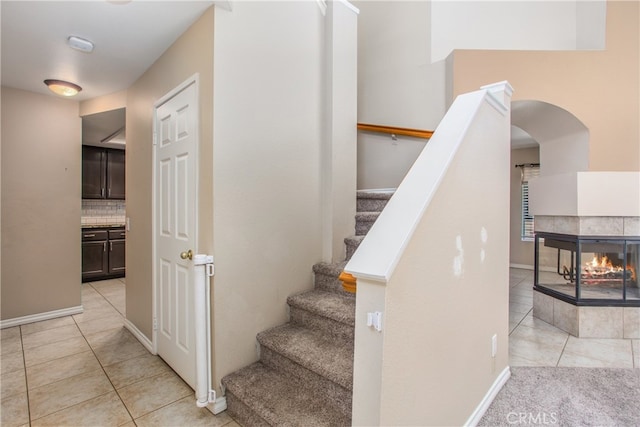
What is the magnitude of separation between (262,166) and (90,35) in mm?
1449

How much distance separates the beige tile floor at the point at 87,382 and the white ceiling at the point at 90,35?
7.90ft

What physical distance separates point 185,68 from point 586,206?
3564 mm

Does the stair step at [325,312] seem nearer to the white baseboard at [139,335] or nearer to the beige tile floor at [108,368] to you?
the beige tile floor at [108,368]

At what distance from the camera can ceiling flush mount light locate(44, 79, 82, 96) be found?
2.85m

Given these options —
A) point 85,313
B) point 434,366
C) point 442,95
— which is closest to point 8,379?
point 85,313

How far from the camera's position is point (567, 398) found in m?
1.84

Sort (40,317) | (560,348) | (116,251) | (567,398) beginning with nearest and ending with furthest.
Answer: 1. (567,398)
2. (560,348)
3. (40,317)
4. (116,251)

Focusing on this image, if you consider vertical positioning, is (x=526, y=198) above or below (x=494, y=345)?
above

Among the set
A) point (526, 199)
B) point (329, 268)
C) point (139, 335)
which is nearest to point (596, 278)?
point (329, 268)

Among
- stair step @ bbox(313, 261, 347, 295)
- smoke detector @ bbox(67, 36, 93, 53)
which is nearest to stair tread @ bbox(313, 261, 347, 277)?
stair step @ bbox(313, 261, 347, 295)

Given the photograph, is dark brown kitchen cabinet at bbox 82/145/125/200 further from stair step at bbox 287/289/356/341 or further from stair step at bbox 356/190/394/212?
stair step at bbox 287/289/356/341

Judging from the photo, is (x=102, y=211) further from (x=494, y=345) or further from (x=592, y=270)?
(x=592, y=270)

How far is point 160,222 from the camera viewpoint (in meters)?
2.49

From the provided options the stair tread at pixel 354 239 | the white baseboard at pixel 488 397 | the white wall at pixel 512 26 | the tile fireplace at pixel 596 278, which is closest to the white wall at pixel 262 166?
the stair tread at pixel 354 239
